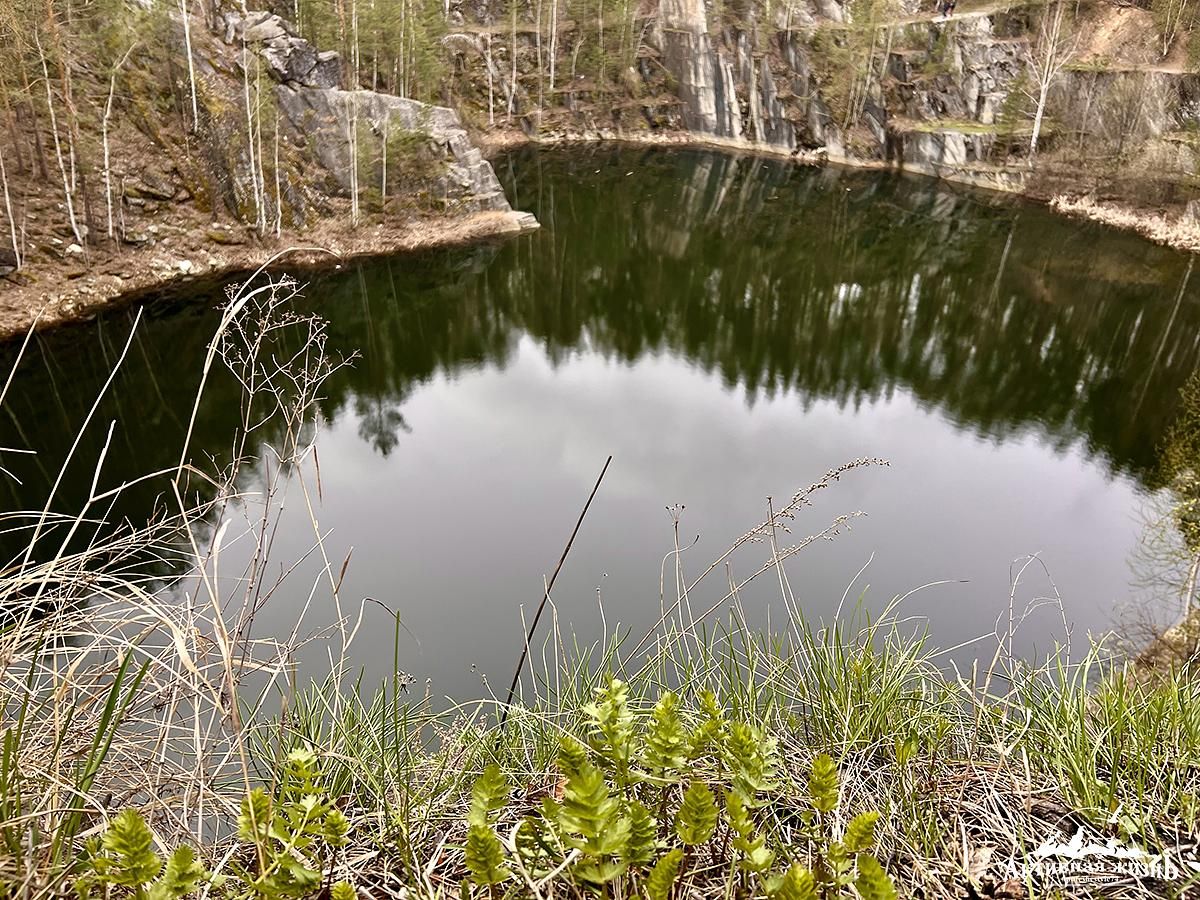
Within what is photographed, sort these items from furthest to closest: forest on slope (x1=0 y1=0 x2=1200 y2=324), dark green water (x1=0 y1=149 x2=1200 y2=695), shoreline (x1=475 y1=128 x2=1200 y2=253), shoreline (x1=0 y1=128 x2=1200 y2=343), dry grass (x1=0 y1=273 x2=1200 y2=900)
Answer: shoreline (x1=475 y1=128 x2=1200 y2=253), forest on slope (x1=0 y1=0 x2=1200 y2=324), shoreline (x1=0 y1=128 x2=1200 y2=343), dark green water (x1=0 y1=149 x2=1200 y2=695), dry grass (x1=0 y1=273 x2=1200 y2=900)

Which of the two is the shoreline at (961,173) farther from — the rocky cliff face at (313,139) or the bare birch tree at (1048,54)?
the rocky cliff face at (313,139)

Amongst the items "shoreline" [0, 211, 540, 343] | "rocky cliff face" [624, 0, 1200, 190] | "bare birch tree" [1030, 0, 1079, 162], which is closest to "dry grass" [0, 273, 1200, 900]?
"shoreline" [0, 211, 540, 343]

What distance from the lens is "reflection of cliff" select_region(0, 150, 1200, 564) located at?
13.8 meters

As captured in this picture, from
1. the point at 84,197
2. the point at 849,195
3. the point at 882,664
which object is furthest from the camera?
the point at 849,195

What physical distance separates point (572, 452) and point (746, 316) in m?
9.26

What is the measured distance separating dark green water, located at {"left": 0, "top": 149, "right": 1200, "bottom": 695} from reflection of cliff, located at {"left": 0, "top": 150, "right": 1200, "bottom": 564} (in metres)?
0.09

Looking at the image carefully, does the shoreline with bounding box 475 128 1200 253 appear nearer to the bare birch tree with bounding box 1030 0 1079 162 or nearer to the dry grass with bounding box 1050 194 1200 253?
the dry grass with bounding box 1050 194 1200 253

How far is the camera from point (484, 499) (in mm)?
11555

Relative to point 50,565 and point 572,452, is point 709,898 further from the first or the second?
point 572,452

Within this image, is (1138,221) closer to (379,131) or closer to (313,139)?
(379,131)

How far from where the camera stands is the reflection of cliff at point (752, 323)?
1382cm

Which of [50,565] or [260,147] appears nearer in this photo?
[50,565]

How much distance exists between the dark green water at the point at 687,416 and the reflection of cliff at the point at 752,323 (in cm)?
9

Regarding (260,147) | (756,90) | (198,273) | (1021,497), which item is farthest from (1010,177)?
(198,273)
